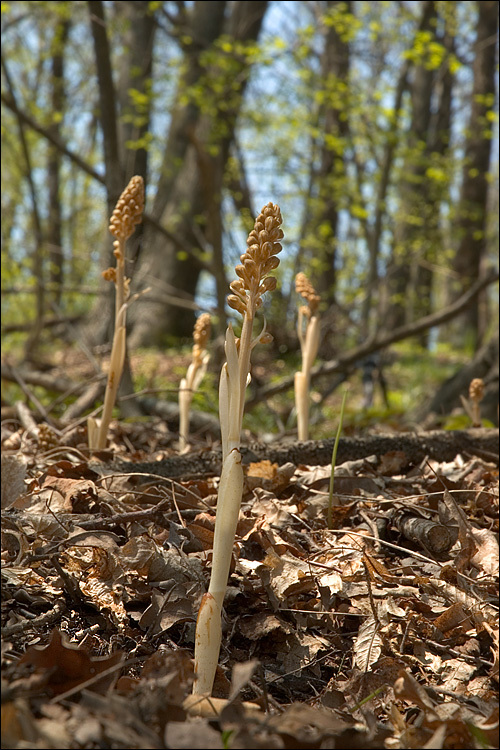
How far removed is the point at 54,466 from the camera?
8.29 feet

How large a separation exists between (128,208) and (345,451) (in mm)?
1452

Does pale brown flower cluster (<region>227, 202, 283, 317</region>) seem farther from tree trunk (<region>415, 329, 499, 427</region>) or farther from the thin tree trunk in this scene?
the thin tree trunk

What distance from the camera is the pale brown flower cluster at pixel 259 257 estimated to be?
148 centimetres

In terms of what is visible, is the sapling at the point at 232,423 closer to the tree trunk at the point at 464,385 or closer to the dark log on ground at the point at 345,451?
the dark log on ground at the point at 345,451

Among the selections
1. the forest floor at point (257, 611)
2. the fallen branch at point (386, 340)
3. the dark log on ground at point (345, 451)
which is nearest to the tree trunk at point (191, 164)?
the fallen branch at point (386, 340)

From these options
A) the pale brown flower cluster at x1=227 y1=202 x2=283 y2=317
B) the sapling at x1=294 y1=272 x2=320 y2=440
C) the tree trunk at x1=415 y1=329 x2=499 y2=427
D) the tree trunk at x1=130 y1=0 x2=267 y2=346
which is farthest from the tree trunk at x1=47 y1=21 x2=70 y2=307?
the pale brown flower cluster at x1=227 y1=202 x2=283 y2=317

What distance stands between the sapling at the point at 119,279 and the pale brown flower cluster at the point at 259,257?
1274mm

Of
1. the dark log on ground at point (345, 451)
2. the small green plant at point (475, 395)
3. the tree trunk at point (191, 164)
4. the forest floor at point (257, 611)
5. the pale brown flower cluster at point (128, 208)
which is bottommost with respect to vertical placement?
the forest floor at point (257, 611)

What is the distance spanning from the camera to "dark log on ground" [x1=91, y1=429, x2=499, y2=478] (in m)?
2.57

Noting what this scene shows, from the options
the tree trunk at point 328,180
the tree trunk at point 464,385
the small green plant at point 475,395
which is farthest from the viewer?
the tree trunk at point 328,180

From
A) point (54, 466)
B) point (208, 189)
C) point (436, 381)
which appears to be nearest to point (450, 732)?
point (54, 466)

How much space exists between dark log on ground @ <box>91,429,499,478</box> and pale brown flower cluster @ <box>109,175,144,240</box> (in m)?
1.00

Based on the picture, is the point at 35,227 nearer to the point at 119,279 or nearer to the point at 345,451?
the point at 119,279

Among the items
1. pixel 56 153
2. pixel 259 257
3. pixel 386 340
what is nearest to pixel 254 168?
pixel 56 153
